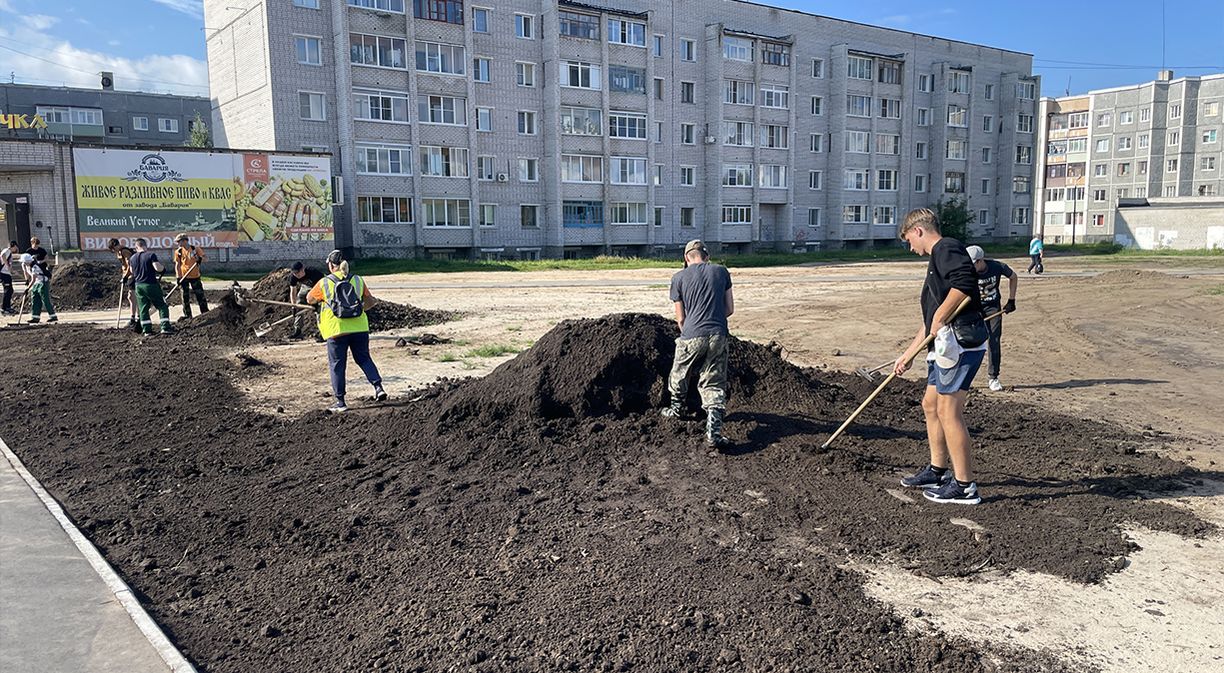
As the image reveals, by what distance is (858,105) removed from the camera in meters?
63.1

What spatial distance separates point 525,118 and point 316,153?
48.9 ft

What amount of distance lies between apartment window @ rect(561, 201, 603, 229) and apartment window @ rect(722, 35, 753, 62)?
1525 cm

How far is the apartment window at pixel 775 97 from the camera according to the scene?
58.4 meters

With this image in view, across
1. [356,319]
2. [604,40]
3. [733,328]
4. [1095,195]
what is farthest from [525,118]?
[1095,195]

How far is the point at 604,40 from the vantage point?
5047 cm

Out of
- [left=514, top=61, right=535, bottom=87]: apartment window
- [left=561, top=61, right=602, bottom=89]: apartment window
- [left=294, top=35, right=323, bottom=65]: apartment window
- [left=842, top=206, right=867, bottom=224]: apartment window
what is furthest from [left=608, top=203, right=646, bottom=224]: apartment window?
[left=294, top=35, right=323, bottom=65]: apartment window

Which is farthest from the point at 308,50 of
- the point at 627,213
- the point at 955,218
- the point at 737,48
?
the point at 955,218

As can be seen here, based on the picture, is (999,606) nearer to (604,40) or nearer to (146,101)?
(604,40)

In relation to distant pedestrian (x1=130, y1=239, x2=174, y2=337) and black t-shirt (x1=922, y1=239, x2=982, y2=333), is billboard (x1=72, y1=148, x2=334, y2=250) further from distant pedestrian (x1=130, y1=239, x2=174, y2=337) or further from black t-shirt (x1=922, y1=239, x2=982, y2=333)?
black t-shirt (x1=922, y1=239, x2=982, y2=333)

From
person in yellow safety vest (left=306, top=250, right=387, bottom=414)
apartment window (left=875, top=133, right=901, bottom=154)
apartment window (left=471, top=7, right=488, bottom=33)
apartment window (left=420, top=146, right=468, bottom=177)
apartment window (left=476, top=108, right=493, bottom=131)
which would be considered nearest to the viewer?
person in yellow safety vest (left=306, top=250, right=387, bottom=414)

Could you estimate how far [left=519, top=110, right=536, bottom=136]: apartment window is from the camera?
4912 centimetres

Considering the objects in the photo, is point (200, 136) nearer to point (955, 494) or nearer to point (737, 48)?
point (737, 48)

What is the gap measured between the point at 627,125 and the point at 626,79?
9.70 feet

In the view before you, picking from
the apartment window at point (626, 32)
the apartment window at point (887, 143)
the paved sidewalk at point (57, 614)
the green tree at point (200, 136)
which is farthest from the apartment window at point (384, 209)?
the paved sidewalk at point (57, 614)
